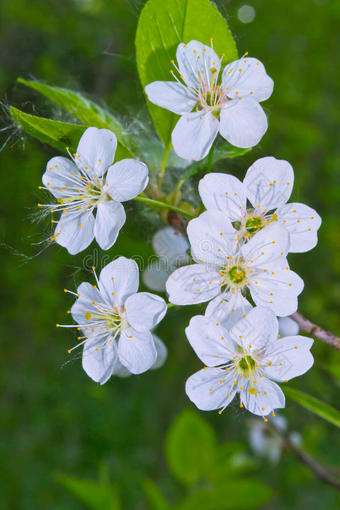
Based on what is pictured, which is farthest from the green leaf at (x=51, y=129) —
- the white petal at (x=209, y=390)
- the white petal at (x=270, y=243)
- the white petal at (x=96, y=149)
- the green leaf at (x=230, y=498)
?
the green leaf at (x=230, y=498)

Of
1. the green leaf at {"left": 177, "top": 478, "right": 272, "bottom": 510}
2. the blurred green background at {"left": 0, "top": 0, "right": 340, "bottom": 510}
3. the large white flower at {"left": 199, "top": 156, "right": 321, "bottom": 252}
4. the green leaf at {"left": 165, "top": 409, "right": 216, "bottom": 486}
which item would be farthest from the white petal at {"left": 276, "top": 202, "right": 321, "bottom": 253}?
the blurred green background at {"left": 0, "top": 0, "right": 340, "bottom": 510}

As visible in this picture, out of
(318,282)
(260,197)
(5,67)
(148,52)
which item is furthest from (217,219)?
(5,67)

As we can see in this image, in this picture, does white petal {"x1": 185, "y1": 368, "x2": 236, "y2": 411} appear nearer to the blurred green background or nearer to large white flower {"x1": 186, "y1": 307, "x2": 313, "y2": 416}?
large white flower {"x1": 186, "y1": 307, "x2": 313, "y2": 416}

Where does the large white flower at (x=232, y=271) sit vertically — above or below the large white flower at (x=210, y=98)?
below

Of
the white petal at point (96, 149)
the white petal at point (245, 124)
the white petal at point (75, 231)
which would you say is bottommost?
the white petal at point (75, 231)

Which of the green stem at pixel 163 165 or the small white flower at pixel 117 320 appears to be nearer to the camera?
the small white flower at pixel 117 320

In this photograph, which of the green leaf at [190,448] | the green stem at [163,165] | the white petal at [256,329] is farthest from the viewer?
the green leaf at [190,448]

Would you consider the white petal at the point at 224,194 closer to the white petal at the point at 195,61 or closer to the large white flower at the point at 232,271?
the large white flower at the point at 232,271
